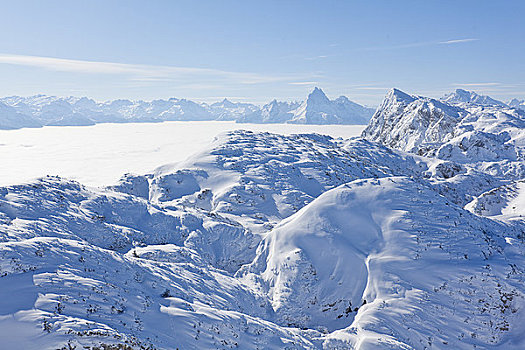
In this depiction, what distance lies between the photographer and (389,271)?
768 inches

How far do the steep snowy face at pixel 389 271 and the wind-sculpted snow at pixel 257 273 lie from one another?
0.27 feet

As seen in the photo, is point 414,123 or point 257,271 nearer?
point 257,271

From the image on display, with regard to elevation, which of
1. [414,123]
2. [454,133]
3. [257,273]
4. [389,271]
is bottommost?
[257,273]

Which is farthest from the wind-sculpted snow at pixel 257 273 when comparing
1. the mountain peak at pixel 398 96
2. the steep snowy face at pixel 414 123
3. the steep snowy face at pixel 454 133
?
the mountain peak at pixel 398 96

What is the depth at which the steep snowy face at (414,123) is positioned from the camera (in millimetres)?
120875

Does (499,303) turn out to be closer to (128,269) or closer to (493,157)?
(128,269)

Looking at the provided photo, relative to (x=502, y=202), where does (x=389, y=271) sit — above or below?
above

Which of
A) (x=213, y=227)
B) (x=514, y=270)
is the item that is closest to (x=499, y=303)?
(x=514, y=270)

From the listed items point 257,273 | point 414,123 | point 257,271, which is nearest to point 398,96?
point 414,123

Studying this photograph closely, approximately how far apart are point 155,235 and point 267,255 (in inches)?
429

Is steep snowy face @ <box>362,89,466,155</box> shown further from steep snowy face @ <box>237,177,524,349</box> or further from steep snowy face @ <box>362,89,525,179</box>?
steep snowy face @ <box>237,177,524,349</box>

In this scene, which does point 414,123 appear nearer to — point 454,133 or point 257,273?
point 454,133

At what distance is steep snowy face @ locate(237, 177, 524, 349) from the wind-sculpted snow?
0.08 metres

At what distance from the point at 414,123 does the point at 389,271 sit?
435ft
